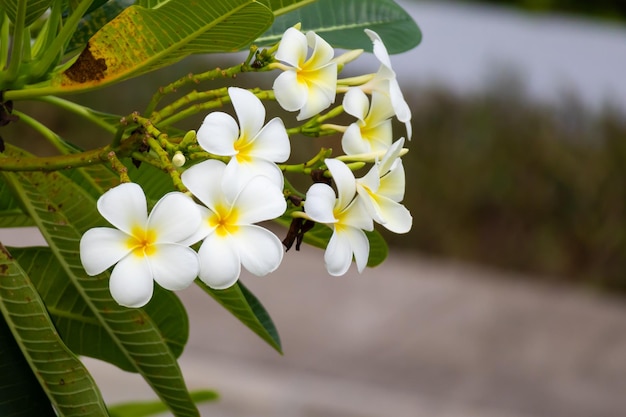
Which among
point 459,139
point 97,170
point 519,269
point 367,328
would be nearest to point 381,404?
point 367,328

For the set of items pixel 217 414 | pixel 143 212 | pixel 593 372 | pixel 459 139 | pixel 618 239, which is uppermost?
pixel 459 139

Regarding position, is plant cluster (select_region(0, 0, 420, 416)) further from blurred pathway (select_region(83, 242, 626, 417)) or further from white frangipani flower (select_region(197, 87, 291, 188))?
blurred pathway (select_region(83, 242, 626, 417))

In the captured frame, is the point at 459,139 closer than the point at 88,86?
No

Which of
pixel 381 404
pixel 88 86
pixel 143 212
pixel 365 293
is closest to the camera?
pixel 143 212

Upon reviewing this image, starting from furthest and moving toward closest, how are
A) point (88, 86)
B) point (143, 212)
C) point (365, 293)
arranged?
point (365, 293) → point (88, 86) → point (143, 212)

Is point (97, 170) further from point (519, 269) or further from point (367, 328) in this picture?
point (519, 269)

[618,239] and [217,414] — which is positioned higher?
[618,239]
